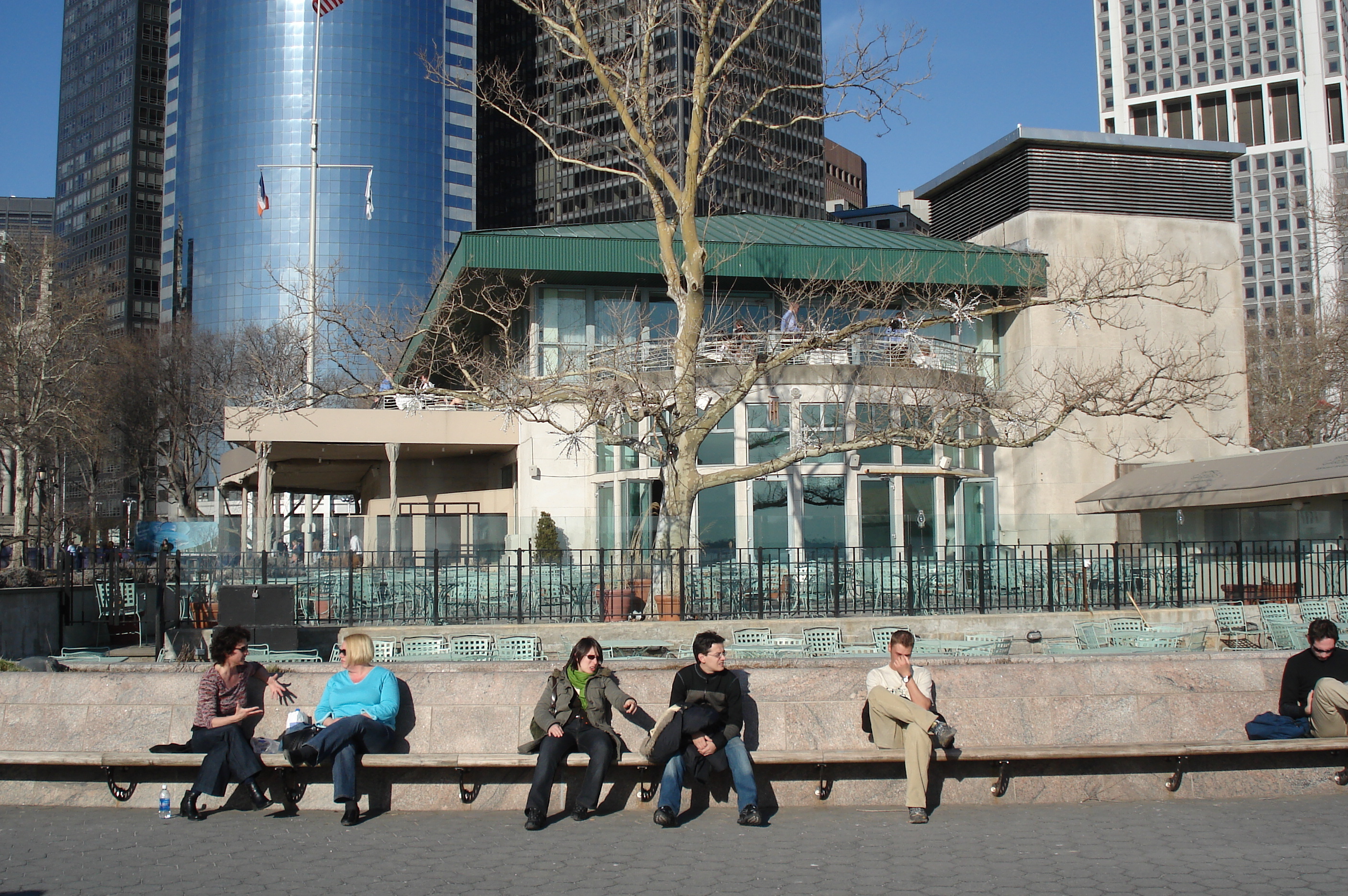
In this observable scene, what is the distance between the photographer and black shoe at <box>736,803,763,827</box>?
745cm

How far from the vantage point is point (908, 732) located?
25.4 ft

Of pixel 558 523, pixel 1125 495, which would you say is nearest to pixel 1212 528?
pixel 1125 495

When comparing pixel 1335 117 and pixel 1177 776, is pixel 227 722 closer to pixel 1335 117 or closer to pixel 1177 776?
pixel 1177 776

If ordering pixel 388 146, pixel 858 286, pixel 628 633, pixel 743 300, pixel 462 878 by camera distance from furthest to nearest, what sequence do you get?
pixel 388 146, pixel 743 300, pixel 858 286, pixel 628 633, pixel 462 878

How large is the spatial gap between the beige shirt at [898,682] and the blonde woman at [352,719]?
3.35 meters

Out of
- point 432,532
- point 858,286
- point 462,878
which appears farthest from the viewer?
point 432,532

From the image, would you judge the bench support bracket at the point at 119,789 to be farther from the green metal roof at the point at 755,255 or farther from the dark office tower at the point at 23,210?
the dark office tower at the point at 23,210

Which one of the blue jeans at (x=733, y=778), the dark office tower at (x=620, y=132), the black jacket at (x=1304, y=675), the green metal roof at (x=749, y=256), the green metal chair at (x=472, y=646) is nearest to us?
the blue jeans at (x=733, y=778)

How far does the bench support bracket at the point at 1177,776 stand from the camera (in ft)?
26.9

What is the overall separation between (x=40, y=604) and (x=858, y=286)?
14.0 metres

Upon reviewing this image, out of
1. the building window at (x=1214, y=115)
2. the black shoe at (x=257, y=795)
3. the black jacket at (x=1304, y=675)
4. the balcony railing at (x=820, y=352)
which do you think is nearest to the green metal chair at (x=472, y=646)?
the black shoe at (x=257, y=795)

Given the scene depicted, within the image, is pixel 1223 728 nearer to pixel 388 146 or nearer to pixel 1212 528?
pixel 1212 528

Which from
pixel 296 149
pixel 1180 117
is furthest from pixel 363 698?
pixel 1180 117

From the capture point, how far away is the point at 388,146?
112 metres
